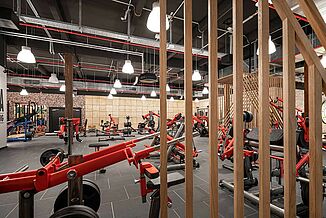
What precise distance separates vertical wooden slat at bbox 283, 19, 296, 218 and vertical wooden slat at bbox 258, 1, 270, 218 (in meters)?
0.13

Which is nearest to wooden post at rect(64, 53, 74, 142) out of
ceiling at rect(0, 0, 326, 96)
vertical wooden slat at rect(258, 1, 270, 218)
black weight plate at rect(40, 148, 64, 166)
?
ceiling at rect(0, 0, 326, 96)

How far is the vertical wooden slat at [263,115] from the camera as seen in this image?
113 centimetres

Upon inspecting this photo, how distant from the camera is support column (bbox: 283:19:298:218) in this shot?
1142mm

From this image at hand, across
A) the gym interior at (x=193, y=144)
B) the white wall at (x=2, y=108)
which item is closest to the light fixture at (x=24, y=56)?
the gym interior at (x=193, y=144)

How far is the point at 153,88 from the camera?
12.5 metres

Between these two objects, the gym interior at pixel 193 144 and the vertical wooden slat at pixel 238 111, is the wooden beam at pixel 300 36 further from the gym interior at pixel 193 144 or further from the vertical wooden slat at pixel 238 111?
the vertical wooden slat at pixel 238 111

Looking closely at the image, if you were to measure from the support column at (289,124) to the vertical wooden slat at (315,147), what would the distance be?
0.18m

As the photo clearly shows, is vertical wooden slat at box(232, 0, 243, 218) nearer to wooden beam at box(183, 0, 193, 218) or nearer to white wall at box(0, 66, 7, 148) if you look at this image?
wooden beam at box(183, 0, 193, 218)

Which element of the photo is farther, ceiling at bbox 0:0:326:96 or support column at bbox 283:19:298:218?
ceiling at bbox 0:0:326:96

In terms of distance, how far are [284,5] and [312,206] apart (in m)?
1.39

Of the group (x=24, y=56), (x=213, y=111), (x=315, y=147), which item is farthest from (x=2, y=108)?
(x=315, y=147)

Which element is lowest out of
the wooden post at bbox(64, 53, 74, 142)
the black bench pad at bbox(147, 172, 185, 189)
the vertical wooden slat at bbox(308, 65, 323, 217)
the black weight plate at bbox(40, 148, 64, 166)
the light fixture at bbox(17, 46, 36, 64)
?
the black weight plate at bbox(40, 148, 64, 166)

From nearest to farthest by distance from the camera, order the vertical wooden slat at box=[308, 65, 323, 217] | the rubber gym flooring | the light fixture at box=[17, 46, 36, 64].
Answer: the vertical wooden slat at box=[308, 65, 323, 217] < the rubber gym flooring < the light fixture at box=[17, 46, 36, 64]

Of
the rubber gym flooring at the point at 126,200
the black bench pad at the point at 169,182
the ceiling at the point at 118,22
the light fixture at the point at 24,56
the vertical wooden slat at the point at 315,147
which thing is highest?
the ceiling at the point at 118,22
